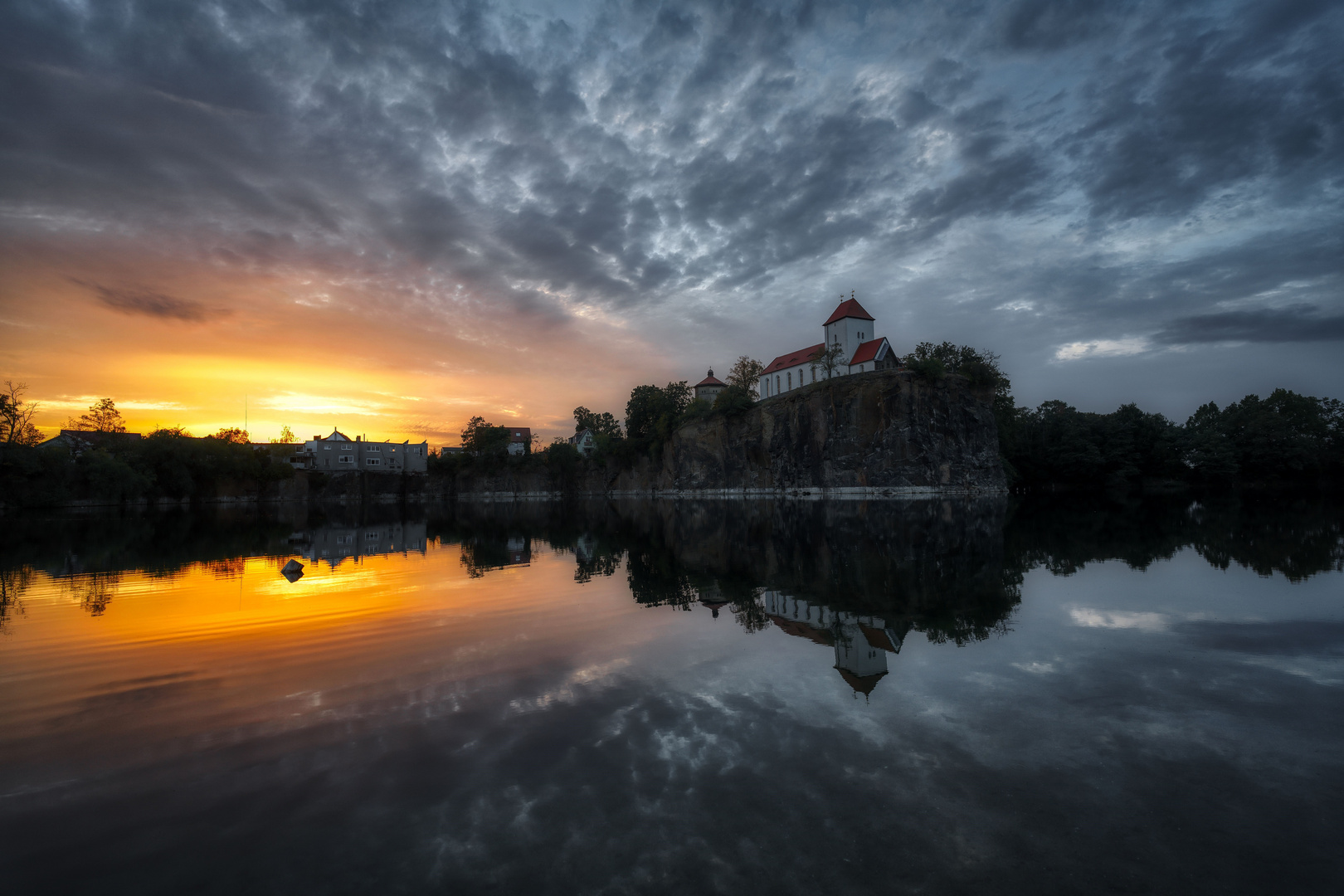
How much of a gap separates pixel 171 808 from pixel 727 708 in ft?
16.9

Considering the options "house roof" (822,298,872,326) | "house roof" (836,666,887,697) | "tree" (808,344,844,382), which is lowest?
"house roof" (836,666,887,697)

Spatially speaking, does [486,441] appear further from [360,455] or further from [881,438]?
[881,438]

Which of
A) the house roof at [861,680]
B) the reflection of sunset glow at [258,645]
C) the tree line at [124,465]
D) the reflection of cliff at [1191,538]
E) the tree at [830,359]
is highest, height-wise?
the tree at [830,359]

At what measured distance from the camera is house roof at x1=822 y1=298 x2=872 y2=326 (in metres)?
85.2

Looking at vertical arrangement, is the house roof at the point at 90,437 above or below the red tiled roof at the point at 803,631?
above

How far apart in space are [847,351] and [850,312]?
562cm

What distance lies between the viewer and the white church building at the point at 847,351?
80938 millimetres

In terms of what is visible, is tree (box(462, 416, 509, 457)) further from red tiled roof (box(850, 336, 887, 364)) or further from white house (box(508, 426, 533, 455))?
red tiled roof (box(850, 336, 887, 364))

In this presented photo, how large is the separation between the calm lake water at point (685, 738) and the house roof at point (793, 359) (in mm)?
79036

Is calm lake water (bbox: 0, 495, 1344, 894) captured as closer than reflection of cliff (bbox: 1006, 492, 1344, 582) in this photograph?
Yes

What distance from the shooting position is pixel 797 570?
56.7 feet

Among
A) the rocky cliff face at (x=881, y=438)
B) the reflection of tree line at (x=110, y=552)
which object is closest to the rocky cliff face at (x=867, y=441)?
the rocky cliff face at (x=881, y=438)

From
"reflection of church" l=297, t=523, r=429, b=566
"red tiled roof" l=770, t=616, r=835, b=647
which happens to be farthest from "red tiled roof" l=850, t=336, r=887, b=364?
"red tiled roof" l=770, t=616, r=835, b=647

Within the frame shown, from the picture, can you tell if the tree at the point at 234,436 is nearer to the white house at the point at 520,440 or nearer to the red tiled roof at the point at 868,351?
the white house at the point at 520,440
